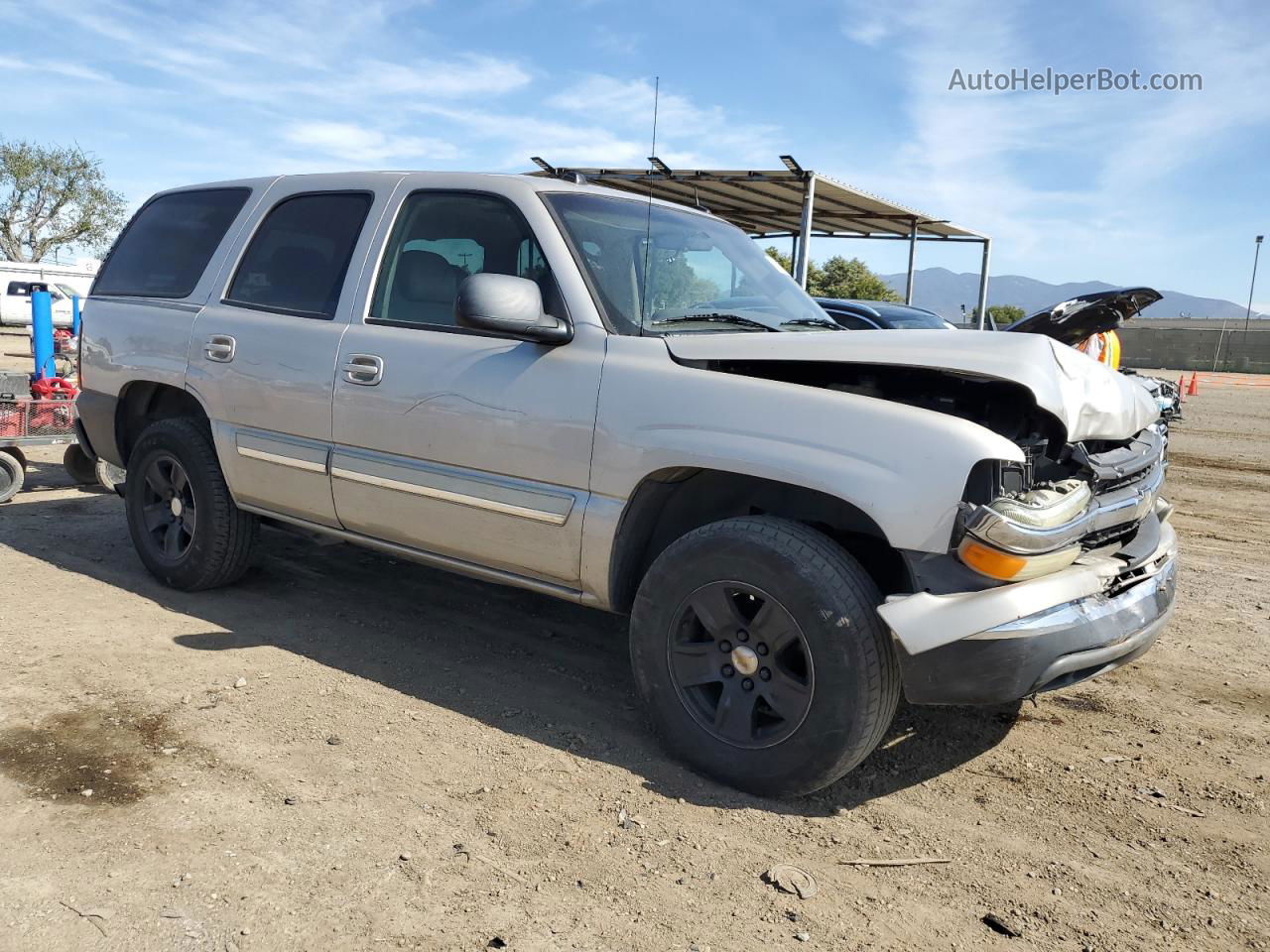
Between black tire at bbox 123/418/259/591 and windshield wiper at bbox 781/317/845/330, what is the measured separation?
2734 millimetres

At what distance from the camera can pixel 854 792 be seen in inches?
127

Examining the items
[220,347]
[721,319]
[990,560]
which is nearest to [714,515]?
[721,319]

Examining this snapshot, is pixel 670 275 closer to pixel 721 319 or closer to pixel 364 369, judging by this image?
pixel 721 319

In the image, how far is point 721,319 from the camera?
12.4 feet

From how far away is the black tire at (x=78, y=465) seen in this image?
7379mm

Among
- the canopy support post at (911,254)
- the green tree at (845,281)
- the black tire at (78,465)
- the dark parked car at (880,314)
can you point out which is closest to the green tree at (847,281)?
the green tree at (845,281)

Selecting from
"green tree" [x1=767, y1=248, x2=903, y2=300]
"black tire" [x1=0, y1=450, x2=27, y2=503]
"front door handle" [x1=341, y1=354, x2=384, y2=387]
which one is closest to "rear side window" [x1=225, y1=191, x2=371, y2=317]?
"front door handle" [x1=341, y1=354, x2=384, y2=387]

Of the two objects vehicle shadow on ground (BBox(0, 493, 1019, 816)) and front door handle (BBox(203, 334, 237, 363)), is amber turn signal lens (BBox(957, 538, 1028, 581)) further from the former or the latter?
front door handle (BBox(203, 334, 237, 363))

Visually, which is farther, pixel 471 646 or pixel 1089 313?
pixel 471 646

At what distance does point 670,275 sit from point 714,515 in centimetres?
96

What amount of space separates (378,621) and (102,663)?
1144 millimetres

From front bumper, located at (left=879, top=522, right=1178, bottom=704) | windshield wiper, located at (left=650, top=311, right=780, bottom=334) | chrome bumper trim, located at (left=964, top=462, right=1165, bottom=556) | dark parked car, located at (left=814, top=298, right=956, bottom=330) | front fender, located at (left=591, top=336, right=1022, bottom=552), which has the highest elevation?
dark parked car, located at (left=814, top=298, right=956, bottom=330)

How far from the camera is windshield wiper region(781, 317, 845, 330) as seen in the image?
3.97 meters

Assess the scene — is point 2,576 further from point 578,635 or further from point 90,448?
point 578,635
